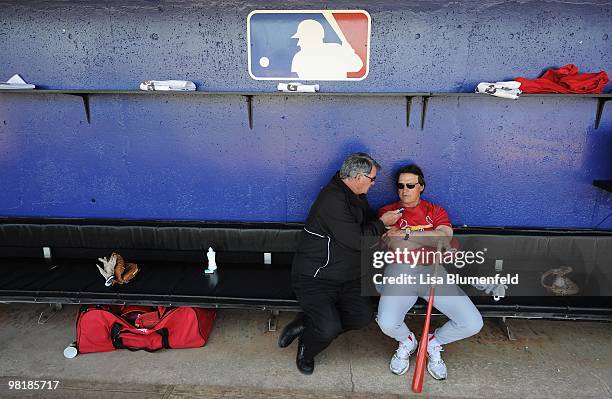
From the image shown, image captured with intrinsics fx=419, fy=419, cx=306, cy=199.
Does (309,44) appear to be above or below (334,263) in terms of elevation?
above

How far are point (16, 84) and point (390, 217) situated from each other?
10.1 ft

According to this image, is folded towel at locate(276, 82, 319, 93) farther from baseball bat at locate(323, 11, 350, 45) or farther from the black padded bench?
the black padded bench

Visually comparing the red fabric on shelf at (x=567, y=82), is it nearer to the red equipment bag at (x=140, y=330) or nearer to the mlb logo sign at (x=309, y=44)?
the mlb logo sign at (x=309, y=44)

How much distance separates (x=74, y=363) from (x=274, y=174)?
6.34 ft

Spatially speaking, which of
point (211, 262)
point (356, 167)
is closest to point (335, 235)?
point (356, 167)

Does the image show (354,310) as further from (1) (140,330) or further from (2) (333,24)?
(2) (333,24)

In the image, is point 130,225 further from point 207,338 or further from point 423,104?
point 423,104

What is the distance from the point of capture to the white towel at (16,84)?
10.6 feet

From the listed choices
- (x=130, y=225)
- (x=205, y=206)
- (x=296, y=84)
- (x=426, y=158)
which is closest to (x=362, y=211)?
(x=426, y=158)

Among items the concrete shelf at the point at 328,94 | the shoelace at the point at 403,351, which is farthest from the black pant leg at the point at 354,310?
the concrete shelf at the point at 328,94

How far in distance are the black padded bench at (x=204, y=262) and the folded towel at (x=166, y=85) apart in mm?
1100

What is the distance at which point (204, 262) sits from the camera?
346cm

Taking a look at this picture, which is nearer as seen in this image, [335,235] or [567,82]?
[335,235]

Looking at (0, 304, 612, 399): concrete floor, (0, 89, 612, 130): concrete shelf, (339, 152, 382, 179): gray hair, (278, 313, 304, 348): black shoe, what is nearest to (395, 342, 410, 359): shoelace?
(0, 304, 612, 399): concrete floor
